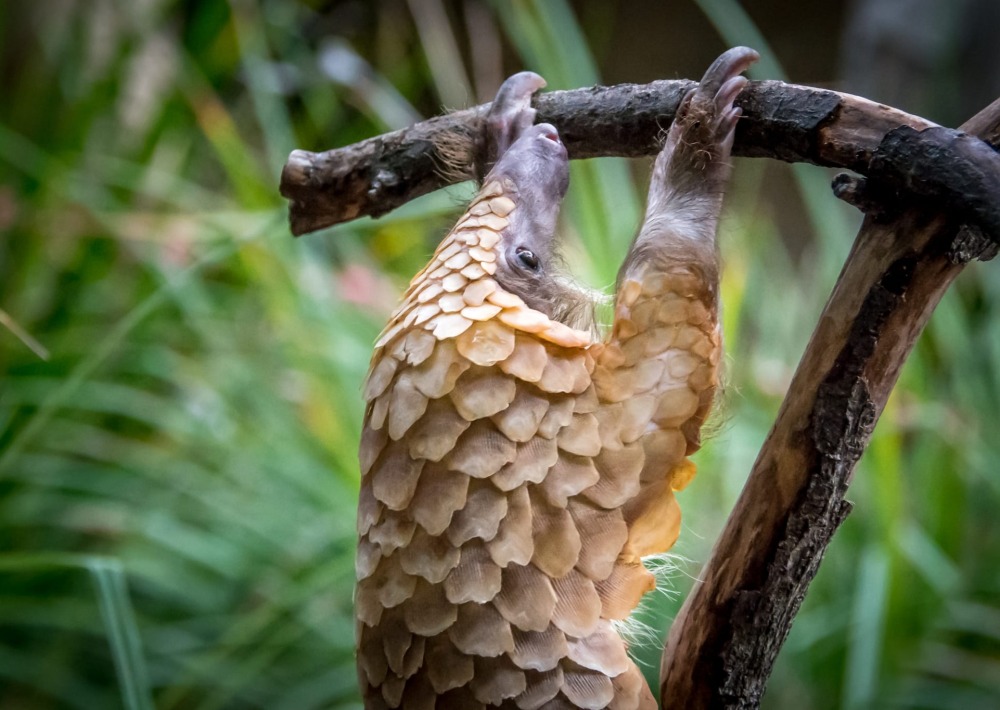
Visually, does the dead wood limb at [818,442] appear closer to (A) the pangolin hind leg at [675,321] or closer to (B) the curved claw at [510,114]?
(A) the pangolin hind leg at [675,321]

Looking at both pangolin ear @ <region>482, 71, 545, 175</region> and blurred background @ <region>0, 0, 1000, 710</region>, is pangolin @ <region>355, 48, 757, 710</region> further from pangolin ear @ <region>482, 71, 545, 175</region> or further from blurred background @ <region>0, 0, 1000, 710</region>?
blurred background @ <region>0, 0, 1000, 710</region>

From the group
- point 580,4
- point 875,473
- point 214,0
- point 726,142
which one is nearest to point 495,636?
point 726,142

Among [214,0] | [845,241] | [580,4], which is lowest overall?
[845,241]

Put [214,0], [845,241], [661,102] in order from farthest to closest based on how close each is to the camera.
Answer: [214,0] → [845,241] → [661,102]

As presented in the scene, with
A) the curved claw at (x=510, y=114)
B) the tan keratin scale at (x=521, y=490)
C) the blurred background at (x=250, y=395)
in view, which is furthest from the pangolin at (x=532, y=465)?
the blurred background at (x=250, y=395)

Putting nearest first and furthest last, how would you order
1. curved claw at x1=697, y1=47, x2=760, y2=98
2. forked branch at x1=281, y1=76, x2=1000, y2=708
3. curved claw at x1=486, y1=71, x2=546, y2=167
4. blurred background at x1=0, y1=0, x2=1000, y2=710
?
forked branch at x1=281, y1=76, x2=1000, y2=708 → curved claw at x1=697, y1=47, x2=760, y2=98 → curved claw at x1=486, y1=71, x2=546, y2=167 → blurred background at x1=0, y1=0, x2=1000, y2=710

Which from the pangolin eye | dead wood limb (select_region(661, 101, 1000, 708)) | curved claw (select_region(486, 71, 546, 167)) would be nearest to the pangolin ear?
curved claw (select_region(486, 71, 546, 167))

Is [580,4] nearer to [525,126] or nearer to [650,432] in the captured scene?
[525,126]
